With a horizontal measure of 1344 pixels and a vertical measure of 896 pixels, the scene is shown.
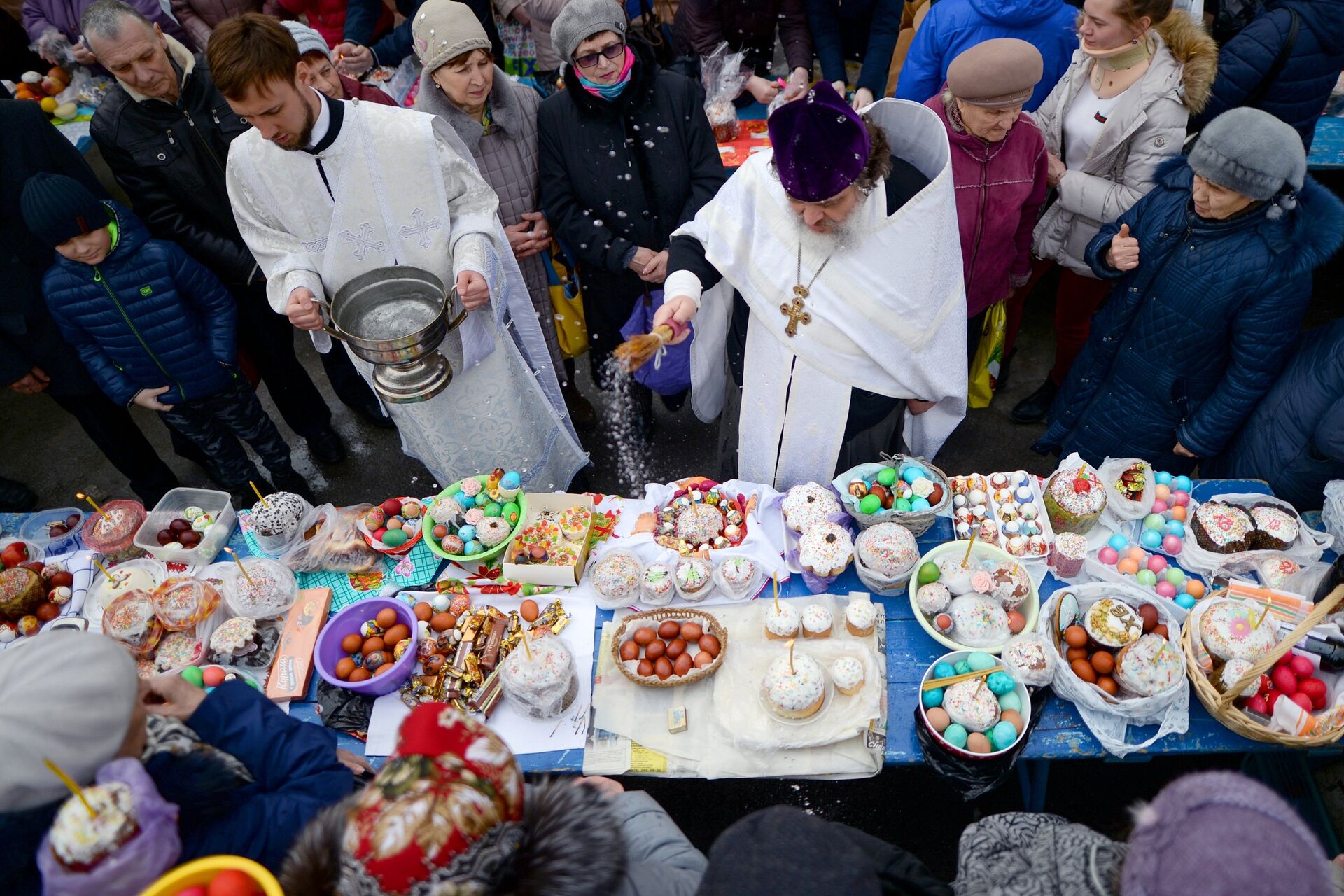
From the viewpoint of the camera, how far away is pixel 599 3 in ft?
10.0

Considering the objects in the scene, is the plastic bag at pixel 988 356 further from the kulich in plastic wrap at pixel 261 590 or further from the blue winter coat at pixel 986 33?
the kulich in plastic wrap at pixel 261 590

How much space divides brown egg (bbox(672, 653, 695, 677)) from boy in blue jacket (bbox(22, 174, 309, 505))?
106 inches

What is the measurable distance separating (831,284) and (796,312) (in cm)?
15

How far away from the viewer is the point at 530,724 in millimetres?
2400

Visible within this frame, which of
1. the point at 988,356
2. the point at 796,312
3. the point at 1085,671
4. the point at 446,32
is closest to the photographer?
the point at 1085,671

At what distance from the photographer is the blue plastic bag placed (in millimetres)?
3857

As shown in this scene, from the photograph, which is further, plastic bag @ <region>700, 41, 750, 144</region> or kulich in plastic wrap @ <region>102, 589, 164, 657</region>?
plastic bag @ <region>700, 41, 750, 144</region>

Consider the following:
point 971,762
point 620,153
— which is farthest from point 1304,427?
point 620,153

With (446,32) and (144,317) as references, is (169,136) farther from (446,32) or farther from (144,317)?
(446,32)

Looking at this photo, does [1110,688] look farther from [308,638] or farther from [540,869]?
[308,638]

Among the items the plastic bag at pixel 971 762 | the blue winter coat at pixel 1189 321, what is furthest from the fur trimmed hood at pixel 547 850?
the blue winter coat at pixel 1189 321

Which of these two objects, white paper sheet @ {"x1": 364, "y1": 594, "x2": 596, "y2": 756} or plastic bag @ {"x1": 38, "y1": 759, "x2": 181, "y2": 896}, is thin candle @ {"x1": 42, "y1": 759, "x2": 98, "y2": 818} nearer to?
plastic bag @ {"x1": 38, "y1": 759, "x2": 181, "y2": 896}

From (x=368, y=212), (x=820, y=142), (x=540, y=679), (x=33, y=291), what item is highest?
(x=820, y=142)

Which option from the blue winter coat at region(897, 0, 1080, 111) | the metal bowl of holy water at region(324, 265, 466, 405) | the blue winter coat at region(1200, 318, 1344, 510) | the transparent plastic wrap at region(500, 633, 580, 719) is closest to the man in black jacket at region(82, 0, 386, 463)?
the metal bowl of holy water at region(324, 265, 466, 405)
